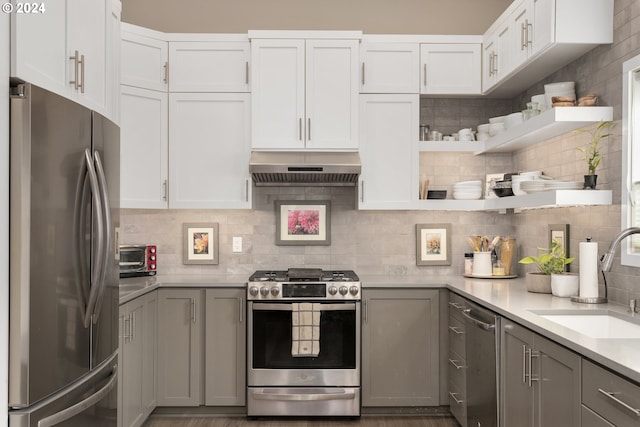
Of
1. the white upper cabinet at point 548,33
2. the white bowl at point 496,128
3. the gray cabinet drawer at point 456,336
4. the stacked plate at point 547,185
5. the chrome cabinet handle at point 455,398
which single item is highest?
the white upper cabinet at point 548,33

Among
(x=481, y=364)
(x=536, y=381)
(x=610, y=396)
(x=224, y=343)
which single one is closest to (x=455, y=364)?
(x=481, y=364)

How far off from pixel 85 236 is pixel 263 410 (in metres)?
2.12

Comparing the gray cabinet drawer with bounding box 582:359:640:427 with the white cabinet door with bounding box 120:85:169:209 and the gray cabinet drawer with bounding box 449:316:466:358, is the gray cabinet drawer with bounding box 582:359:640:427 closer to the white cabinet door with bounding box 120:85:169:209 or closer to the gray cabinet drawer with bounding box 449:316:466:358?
the gray cabinet drawer with bounding box 449:316:466:358

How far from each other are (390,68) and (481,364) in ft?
7.41

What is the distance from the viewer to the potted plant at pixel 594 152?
114 inches

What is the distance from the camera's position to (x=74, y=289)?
210 centimetres

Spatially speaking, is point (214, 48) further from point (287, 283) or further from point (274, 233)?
point (287, 283)

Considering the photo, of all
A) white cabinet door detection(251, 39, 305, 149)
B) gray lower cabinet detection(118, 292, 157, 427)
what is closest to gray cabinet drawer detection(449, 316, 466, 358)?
white cabinet door detection(251, 39, 305, 149)

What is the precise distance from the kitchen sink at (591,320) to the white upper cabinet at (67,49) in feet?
7.48

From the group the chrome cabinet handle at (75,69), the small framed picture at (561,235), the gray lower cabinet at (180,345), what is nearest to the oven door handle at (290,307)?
the gray lower cabinet at (180,345)

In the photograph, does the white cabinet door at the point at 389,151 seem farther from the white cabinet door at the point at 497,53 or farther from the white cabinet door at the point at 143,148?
the white cabinet door at the point at 143,148

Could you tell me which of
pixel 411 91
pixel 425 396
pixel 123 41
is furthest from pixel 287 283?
pixel 123 41

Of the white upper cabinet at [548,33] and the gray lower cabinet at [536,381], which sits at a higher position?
the white upper cabinet at [548,33]

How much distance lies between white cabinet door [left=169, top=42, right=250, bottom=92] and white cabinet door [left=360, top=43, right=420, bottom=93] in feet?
2.92
